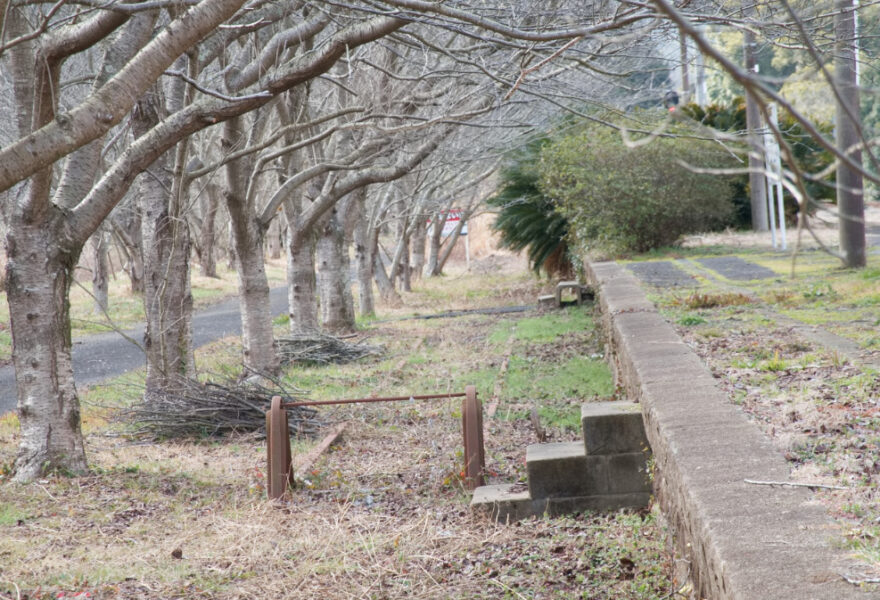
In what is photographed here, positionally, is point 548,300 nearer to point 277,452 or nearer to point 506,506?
point 277,452

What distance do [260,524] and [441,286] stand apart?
1015 inches

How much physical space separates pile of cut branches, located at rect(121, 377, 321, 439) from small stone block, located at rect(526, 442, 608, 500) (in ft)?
11.7

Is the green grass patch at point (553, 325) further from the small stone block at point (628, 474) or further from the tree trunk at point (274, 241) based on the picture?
the tree trunk at point (274, 241)

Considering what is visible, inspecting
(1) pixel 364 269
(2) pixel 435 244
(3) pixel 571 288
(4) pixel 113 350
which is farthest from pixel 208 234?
(3) pixel 571 288

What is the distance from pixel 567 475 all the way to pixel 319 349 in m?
8.36

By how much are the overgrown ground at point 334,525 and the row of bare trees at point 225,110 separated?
969mm

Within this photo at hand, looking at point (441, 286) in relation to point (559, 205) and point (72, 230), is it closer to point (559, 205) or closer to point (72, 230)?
point (559, 205)

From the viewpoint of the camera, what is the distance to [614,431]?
19.2 ft

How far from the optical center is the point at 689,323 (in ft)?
27.2

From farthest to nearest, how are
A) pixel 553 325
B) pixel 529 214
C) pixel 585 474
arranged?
1. pixel 529 214
2. pixel 553 325
3. pixel 585 474

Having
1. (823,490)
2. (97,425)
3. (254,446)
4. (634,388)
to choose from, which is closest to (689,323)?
(634,388)

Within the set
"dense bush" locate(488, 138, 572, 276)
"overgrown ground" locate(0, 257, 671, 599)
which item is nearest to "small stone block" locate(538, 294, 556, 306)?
"dense bush" locate(488, 138, 572, 276)

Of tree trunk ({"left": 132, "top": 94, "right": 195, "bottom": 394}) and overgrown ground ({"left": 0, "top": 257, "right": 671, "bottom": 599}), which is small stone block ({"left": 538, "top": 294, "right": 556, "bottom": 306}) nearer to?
overgrown ground ({"left": 0, "top": 257, "right": 671, "bottom": 599})

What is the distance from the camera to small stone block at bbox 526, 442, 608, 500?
19.5 ft
